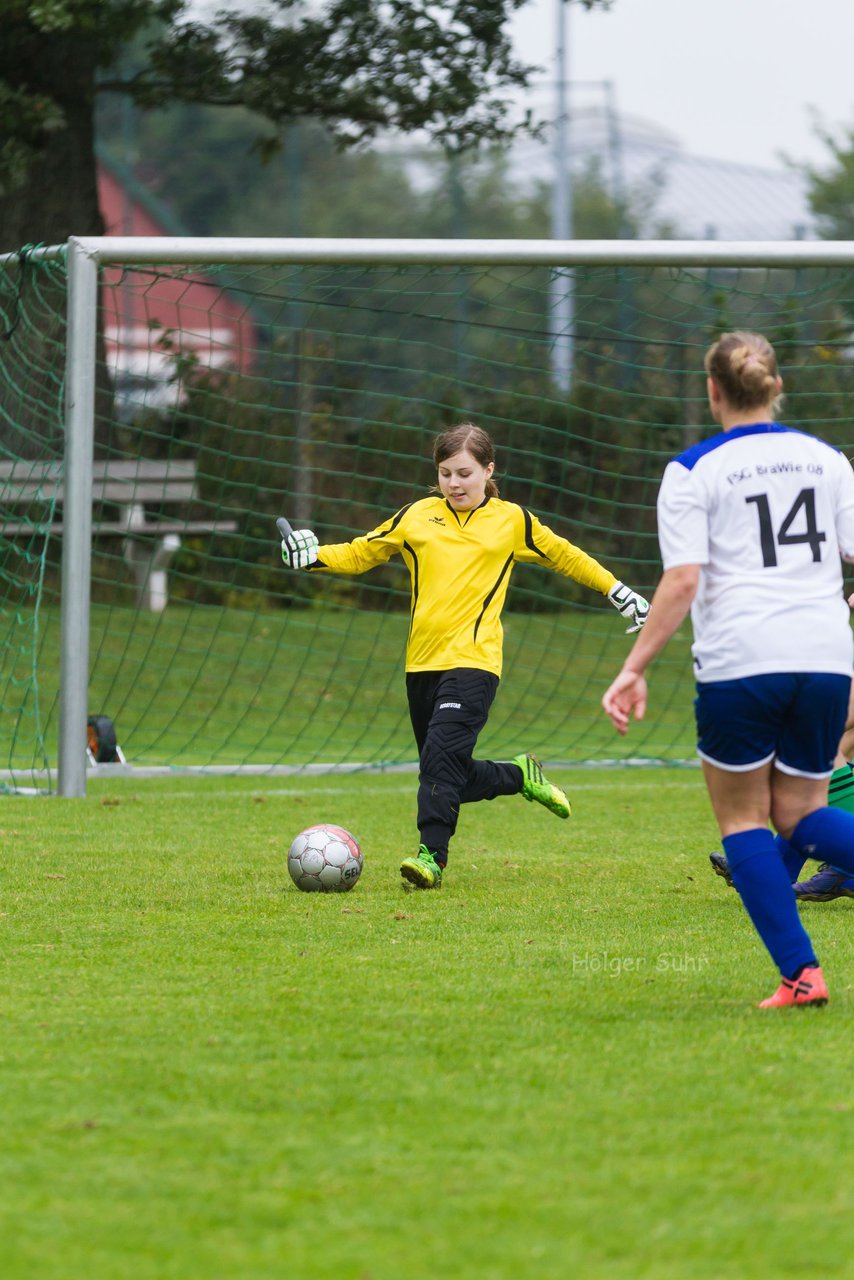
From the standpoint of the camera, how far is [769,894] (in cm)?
376

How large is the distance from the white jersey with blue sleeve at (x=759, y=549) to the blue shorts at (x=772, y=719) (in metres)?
0.03

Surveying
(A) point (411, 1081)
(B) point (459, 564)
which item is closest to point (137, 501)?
(B) point (459, 564)

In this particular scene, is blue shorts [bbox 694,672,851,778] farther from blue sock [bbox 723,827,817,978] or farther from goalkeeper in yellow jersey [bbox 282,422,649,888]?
goalkeeper in yellow jersey [bbox 282,422,649,888]

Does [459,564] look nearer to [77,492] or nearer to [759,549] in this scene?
[759,549]

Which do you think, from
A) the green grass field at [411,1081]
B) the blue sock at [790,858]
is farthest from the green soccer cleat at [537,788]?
the blue sock at [790,858]

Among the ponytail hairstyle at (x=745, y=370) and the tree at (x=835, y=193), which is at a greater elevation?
the tree at (x=835, y=193)

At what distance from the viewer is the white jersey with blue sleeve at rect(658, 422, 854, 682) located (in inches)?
145

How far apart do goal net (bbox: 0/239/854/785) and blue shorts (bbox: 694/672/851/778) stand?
5591 mm

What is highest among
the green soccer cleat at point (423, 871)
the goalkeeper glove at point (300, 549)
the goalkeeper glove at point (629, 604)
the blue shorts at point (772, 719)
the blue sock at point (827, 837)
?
the goalkeeper glove at point (300, 549)

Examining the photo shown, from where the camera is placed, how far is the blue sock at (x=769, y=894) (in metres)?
3.76

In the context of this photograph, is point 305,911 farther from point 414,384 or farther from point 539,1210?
point 414,384

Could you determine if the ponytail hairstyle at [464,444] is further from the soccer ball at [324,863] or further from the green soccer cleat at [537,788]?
the soccer ball at [324,863]

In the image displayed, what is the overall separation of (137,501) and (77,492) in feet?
10.8

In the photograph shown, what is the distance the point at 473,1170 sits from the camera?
2682mm
